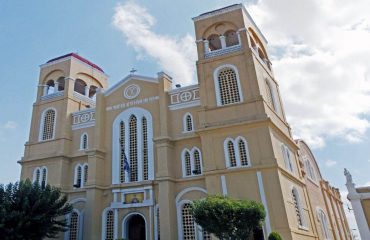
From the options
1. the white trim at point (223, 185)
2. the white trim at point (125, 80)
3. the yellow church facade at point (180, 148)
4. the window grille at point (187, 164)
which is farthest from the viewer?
the white trim at point (125, 80)

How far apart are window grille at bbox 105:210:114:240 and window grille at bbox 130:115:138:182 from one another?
2887 mm

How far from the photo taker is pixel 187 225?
21.3m

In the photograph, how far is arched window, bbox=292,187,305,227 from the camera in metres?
20.9

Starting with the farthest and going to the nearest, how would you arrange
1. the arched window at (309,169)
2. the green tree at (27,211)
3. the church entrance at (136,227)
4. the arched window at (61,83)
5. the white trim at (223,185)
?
the arched window at (61,83) → the arched window at (309,169) → the church entrance at (136,227) → the white trim at (223,185) → the green tree at (27,211)

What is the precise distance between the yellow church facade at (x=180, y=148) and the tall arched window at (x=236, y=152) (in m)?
0.06

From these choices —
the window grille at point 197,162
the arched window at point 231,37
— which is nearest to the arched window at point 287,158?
the window grille at point 197,162

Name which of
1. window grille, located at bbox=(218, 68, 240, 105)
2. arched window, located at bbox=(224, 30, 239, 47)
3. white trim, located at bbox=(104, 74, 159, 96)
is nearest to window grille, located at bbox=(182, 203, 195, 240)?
window grille, located at bbox=(218, 68, 240, 105)

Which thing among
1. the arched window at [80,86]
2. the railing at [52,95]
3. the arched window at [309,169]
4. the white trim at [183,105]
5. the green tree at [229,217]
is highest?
the arched window at [80,86]

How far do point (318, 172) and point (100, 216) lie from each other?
2081 cm

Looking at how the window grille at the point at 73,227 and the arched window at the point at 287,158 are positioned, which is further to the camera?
the window grille at the point at 73,227

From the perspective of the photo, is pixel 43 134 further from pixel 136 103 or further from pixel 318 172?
pixel 318 172

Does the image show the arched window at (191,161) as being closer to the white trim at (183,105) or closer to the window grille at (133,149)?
the white trim at (183,105)

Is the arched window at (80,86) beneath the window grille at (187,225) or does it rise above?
above

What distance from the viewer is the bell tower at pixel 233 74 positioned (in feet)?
69.5
